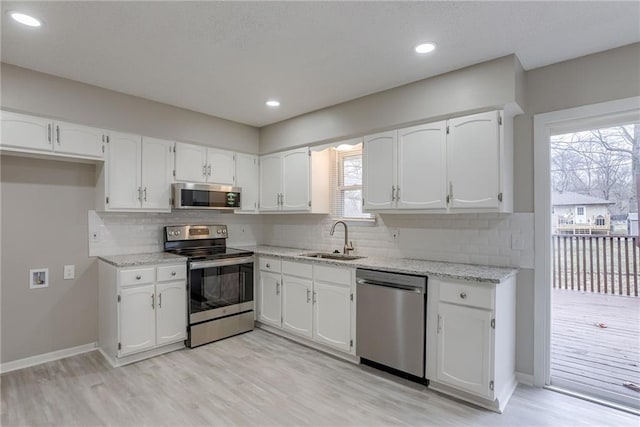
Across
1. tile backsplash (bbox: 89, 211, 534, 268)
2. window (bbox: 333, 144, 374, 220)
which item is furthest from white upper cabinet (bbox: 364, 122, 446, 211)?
window (bbox: 333, 144, 374, 220)

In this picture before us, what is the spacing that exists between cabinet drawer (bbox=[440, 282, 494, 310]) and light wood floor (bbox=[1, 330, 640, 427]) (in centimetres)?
74

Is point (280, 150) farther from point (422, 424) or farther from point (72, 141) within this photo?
point (422, 424)

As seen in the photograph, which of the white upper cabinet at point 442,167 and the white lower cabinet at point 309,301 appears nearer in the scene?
the white upper cabinet at point 442,167

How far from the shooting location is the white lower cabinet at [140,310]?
10.1 feet

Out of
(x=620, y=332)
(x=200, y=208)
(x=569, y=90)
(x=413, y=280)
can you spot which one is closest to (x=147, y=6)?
(x=200, y=208)

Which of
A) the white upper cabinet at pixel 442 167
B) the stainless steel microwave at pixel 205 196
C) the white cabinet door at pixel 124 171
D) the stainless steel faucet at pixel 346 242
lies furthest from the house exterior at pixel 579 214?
the white cabinet door at pixel 124 171

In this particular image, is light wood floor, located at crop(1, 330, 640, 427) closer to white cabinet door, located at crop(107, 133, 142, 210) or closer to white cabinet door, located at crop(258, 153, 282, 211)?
white cabinet door, located at crop(107, 133, 142, 210)

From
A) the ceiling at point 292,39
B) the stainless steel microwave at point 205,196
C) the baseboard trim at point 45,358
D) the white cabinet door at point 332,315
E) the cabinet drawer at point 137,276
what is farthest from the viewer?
the stainless steel microwave at point 205,196

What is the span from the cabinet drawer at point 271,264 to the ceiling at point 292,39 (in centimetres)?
186

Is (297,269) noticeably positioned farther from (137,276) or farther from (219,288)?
(137,276)

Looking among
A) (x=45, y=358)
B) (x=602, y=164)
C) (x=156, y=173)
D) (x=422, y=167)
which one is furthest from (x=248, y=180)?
(x=602, y=164)

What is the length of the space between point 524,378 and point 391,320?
3.80 feet

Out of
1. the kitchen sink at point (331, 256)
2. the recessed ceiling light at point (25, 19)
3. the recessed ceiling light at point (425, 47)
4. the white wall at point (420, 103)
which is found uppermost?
the recessed ceiling light at point (25, 19)

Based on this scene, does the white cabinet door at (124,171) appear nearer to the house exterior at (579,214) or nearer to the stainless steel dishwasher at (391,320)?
the stainless steel dishwasher at (391,320)
